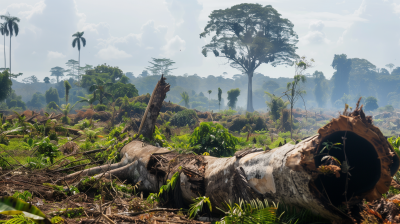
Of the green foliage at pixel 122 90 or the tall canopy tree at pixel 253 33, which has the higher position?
the tall canopy tree at pixel 253 33

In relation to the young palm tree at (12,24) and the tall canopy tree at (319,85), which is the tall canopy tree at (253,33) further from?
the tall canopy tree at (319,85)

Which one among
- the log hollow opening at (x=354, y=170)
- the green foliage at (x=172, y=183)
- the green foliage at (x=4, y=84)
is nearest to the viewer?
the log hollow opening at (x=354, y=170)

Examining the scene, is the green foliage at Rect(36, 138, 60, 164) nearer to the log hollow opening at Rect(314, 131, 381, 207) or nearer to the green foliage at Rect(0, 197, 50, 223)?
the green foliage at Rect(0, 197, 50, 223)

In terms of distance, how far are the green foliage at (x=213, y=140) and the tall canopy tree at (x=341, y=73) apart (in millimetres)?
111464

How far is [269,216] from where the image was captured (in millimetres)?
2279

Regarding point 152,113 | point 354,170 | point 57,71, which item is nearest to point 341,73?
point 152,113

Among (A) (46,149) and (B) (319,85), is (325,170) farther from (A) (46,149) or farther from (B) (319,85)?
(B) (319,85)

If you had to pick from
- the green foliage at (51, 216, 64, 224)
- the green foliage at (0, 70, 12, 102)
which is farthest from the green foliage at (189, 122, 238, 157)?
the green foliage at (0, 70, 12, 102)

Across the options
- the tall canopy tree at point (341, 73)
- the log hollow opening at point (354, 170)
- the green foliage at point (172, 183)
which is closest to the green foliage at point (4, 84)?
the green foliage at point (172, 183)

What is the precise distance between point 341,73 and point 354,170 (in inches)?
4747

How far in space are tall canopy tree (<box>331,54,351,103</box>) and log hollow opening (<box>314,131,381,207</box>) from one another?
375 ft

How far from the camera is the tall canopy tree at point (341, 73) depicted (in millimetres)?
99312

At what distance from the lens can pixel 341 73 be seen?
4109 inches

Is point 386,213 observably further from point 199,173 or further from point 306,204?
point 199,173
